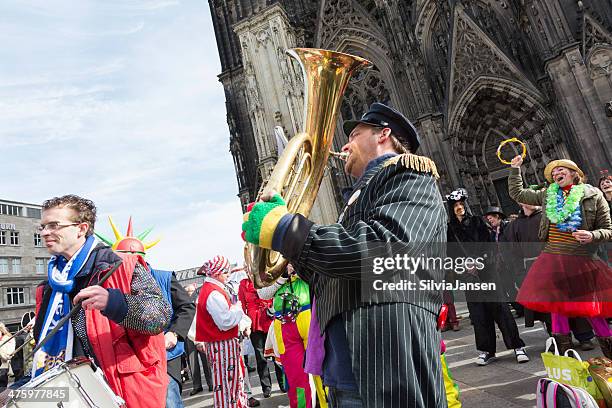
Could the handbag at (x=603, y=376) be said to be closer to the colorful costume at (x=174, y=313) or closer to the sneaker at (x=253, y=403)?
the colorful costume at (x=174, y=313)

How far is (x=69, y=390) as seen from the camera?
1.70 m

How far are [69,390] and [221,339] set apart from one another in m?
2.51

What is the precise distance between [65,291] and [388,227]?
1815 millimetres

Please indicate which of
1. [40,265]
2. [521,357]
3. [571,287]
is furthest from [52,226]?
[40,265]

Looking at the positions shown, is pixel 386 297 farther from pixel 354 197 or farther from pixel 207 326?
pixel 207 326

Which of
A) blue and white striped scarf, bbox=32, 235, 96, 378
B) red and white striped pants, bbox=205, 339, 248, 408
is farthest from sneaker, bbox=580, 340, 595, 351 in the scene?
blue and white striped scarf, bbox=32, 235, 96, 378

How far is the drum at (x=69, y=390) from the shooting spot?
1626 millimetres

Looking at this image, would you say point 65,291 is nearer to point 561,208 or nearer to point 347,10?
point 561,208

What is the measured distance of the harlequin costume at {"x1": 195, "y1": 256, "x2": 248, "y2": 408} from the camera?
3973 millimetres

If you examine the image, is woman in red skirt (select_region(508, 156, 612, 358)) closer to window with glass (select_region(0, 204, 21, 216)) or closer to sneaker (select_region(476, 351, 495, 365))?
sneaker (select_region(476, 351, 495, 365))

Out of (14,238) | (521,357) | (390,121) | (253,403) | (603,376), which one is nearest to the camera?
(390,121)

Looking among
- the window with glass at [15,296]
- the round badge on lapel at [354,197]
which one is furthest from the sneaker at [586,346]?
the window with glass at [15,296]

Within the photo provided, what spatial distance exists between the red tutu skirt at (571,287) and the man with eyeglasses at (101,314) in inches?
123

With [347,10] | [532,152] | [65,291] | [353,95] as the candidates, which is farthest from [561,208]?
[347,10]
